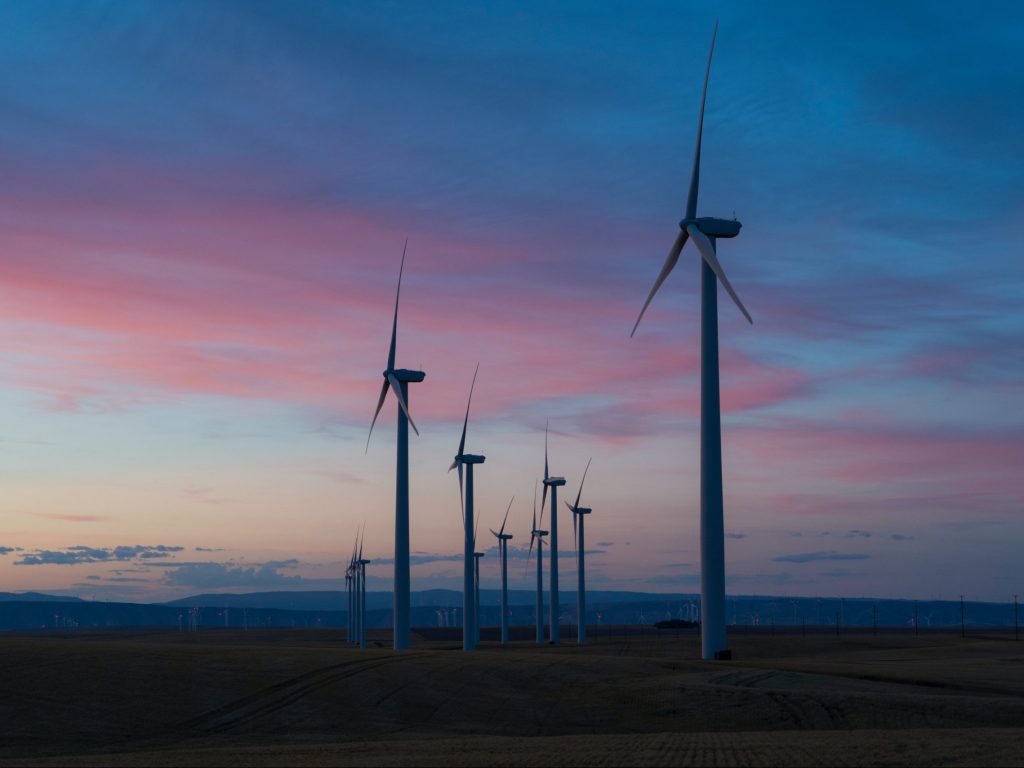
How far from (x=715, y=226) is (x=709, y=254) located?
4235 millimetres

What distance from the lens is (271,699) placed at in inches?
2114

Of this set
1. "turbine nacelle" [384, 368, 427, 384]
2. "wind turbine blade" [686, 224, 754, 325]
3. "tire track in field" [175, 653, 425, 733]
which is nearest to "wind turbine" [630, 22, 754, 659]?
"wind turbine blade" [686, 224, 754, 325]

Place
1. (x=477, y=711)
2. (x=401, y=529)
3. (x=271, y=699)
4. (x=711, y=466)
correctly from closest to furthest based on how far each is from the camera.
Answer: (x=477, y=711), (x=271, y=699), (x=711, y=466), (x=401, y=529)

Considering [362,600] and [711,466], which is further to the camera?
[362,600]

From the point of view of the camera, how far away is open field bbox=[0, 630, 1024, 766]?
3669cm

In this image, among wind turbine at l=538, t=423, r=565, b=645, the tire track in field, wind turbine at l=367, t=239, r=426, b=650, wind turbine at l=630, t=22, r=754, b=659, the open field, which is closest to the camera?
the open field

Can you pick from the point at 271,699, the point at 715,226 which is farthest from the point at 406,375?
the point at 271,699

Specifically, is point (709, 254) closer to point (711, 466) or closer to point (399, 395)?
point (711, 466)

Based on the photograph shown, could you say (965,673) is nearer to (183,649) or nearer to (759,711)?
(759,711)

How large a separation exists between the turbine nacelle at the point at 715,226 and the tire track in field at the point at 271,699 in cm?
3375

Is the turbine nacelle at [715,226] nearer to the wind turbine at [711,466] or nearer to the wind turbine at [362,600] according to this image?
the wind turbine at [711,466]

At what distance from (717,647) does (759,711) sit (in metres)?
21.6

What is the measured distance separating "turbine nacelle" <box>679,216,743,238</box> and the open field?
27.5 metres

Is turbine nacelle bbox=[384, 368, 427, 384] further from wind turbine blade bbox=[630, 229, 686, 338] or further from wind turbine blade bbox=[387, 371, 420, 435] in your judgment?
wind turbine blade bbox=[630, 229, 686, 338]
